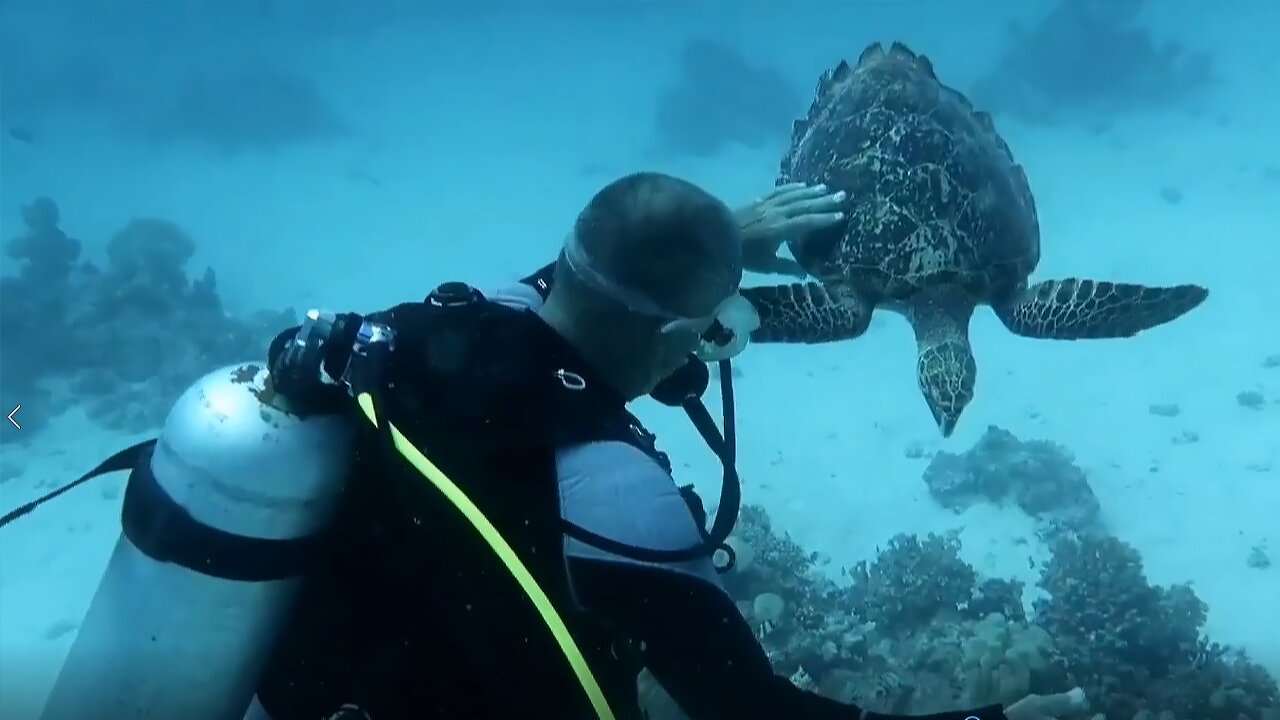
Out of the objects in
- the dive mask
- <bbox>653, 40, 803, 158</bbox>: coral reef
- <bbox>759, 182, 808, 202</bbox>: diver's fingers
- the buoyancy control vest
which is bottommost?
the buoyancy control vest

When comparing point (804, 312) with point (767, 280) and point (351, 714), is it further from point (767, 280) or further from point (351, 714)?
point (767, 280)

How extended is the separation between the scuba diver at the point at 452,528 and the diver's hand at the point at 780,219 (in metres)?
2.37

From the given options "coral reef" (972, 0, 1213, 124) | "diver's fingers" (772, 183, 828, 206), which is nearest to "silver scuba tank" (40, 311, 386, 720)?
"diver's fingers" (772, 183, 828, 206)

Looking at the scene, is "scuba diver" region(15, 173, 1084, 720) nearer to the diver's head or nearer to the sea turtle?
the diver's head

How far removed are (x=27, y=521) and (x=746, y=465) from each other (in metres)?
11.6

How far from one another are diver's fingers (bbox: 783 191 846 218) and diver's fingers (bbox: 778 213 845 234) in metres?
0.03

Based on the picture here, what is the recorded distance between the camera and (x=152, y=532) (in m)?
2.08

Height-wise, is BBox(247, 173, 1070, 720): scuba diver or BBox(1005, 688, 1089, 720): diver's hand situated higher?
BBox(1005, 688, 1089, 720): diver's hand

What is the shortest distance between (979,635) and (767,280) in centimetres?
1007

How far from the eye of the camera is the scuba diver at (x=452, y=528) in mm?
1834

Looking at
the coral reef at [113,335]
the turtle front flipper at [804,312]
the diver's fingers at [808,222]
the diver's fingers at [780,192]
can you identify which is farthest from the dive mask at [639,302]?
the coral reef at [113,335]

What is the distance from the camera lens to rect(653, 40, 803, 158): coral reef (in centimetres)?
2572

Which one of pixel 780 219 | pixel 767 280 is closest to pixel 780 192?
pixel 780 219

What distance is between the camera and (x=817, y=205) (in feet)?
17.4
